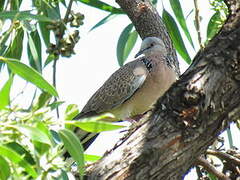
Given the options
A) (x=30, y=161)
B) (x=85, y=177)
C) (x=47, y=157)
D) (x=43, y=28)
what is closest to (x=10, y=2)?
(x=43, y=28)

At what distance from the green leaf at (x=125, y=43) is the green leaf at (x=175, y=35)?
8.5 inches

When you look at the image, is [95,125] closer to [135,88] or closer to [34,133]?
[34,133]

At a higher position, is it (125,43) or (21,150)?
(125,43)

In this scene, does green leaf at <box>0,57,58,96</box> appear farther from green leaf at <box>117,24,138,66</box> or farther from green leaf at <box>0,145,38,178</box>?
green leaf at <box>117,24,138,66</box>

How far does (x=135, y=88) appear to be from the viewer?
170 inches

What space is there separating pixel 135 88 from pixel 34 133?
2.69 metres

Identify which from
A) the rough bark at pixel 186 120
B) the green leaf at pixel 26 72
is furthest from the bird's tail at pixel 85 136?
the green leaf at pixel 26 72

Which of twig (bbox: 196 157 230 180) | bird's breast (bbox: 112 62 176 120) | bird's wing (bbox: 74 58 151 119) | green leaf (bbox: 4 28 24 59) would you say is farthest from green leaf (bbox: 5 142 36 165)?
bird's wing (bbox: 74 58 151 119)

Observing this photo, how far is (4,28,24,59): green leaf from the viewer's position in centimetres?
334

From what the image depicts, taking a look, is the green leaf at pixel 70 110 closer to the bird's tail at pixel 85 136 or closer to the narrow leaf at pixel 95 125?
the narrow leaf at pixel 95 125

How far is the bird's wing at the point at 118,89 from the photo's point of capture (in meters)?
4.34

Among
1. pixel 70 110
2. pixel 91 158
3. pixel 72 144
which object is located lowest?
pixel 91 158

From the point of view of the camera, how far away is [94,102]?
448 cm

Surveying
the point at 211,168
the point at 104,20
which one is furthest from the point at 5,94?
the point at 104,20
